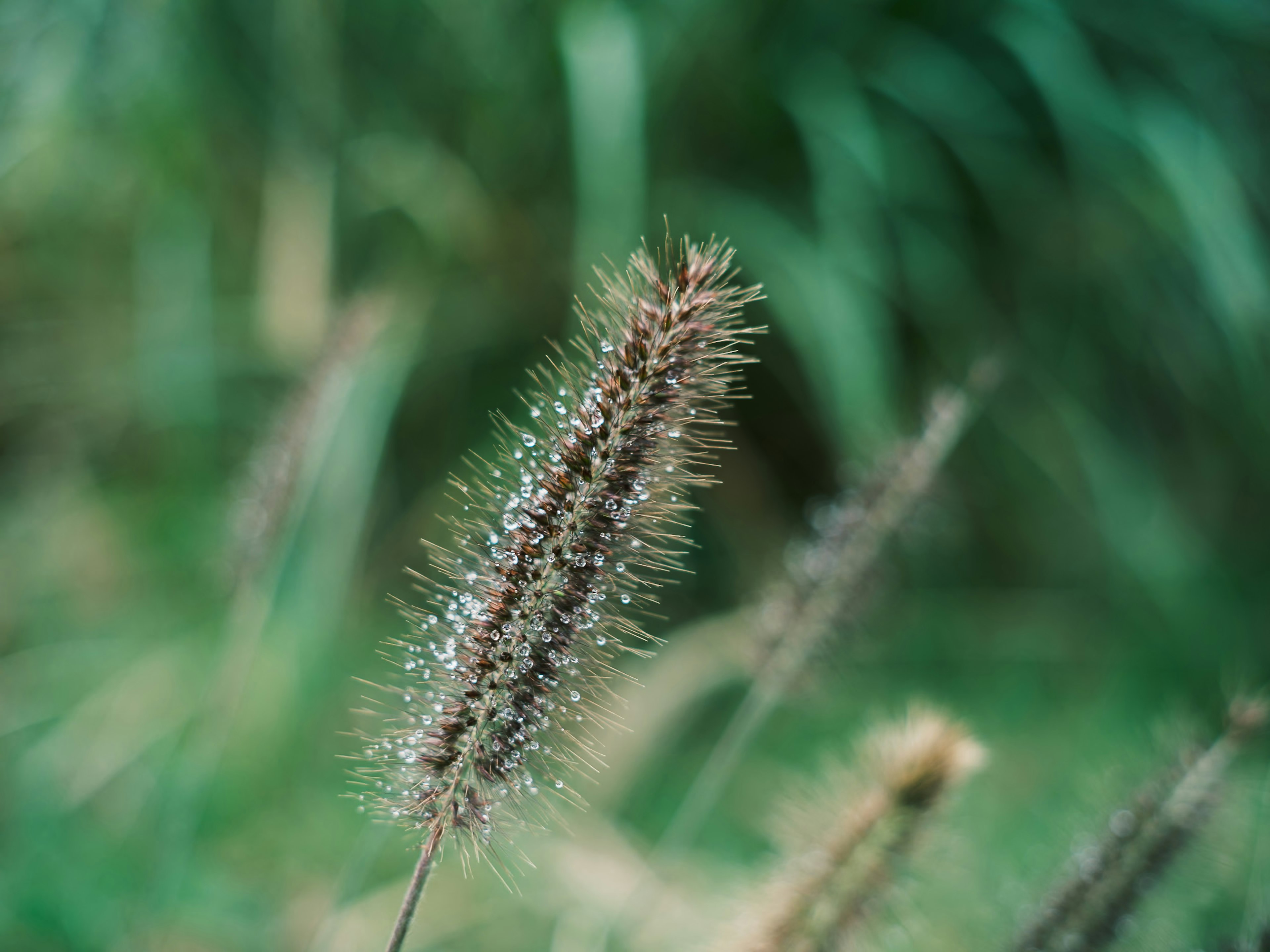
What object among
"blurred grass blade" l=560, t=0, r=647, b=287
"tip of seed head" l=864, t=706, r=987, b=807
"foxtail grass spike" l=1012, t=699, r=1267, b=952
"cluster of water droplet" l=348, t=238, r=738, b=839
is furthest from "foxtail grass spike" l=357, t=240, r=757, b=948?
"blurred grass blade" l=560, t=0, r=647, b=287

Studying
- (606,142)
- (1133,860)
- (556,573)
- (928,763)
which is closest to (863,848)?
(928,763)

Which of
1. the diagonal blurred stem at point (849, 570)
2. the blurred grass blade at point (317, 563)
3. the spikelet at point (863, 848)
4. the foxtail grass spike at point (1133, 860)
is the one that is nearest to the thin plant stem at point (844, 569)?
the diagonal blurred stem at point (849, 570)

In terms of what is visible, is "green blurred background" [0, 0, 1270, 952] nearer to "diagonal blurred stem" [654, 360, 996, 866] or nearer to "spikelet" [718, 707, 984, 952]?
"diagonal blurred stem" [654, 360, 996, 866]

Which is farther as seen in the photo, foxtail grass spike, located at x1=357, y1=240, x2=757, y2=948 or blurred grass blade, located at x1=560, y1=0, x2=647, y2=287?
blurred grass blade, located at x1=560, y1=0, x2=647, y2=287

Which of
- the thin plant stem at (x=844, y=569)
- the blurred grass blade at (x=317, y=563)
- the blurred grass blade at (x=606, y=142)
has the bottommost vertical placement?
the blurred grass blade at (x=317, y=563)

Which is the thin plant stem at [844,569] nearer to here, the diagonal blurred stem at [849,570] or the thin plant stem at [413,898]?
the diagonal blurred stem at [849,570]

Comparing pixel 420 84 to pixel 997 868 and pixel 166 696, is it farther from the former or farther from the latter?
pixel 997 868
